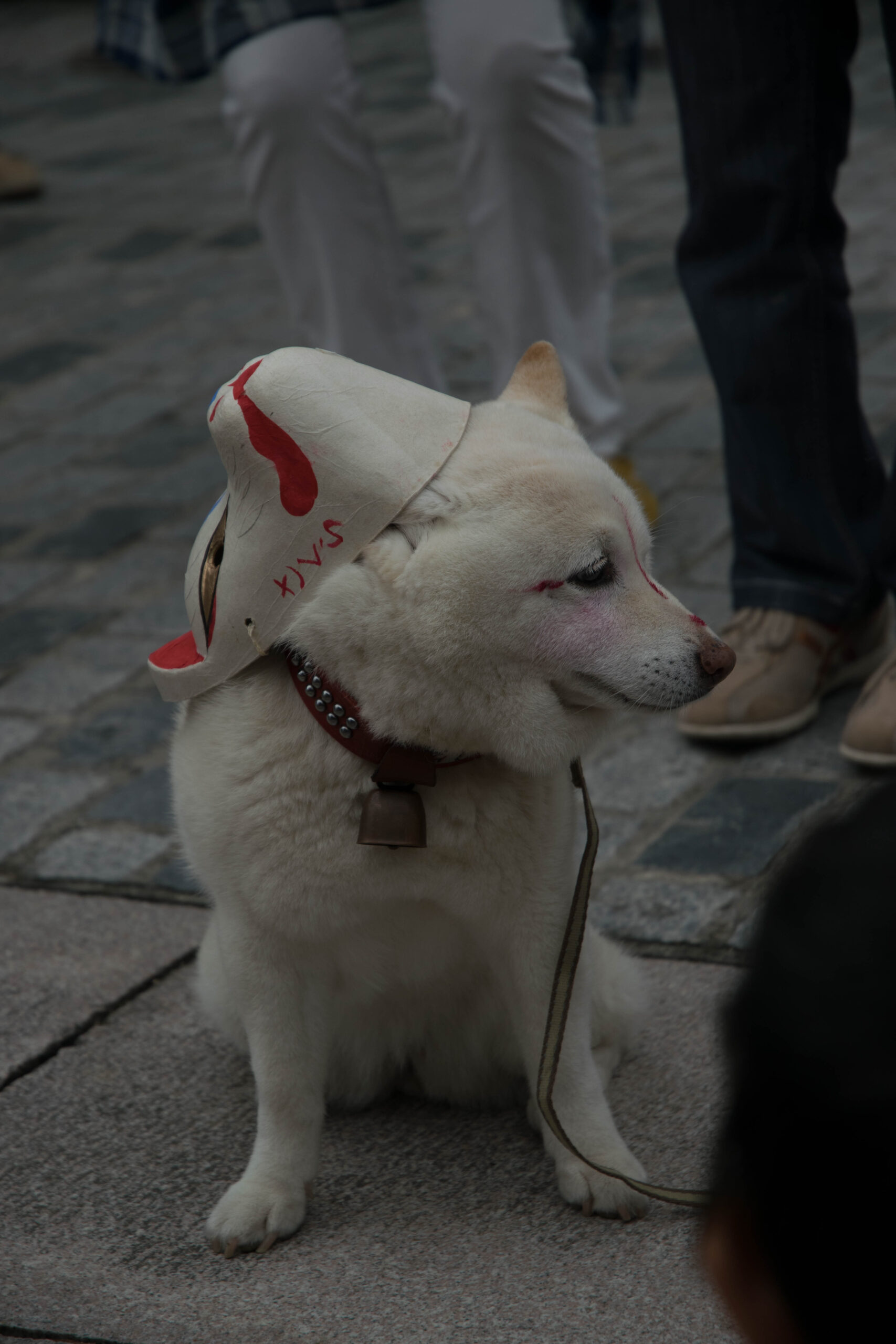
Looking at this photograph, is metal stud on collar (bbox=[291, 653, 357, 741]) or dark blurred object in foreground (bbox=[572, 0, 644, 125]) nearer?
metal stud on collar (bbox=[291, 653, 357, 741])

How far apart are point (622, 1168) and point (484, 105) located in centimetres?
255

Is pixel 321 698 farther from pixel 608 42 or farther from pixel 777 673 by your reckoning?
pixel 608 42

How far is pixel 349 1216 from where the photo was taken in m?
1.84

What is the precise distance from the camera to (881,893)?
2.41ft

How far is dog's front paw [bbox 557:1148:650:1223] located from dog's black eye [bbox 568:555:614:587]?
730 millimetres

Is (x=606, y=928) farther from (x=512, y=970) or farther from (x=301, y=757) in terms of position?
(x=301, y=757)

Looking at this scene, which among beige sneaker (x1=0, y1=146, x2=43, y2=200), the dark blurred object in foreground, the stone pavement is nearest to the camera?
the stone pavement

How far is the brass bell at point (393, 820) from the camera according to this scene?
162 cm

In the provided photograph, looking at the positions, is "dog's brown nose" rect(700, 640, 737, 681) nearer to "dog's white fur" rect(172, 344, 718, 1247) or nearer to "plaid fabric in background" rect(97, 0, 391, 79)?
"dog's white fur" rect(172, 344, 718, 1247)

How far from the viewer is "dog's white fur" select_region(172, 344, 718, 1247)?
1554mm

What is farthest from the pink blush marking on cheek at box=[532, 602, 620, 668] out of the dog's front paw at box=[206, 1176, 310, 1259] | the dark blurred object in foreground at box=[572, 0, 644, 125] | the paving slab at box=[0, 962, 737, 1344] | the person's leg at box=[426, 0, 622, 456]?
the dark blurred object in foreground at box=[572, 0, 644, 125]

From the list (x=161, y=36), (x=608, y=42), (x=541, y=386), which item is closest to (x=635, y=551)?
(x=541, y=386)

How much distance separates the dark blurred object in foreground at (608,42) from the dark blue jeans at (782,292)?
1.73 metres

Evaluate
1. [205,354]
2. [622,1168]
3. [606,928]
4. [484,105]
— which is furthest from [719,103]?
[205,354]
